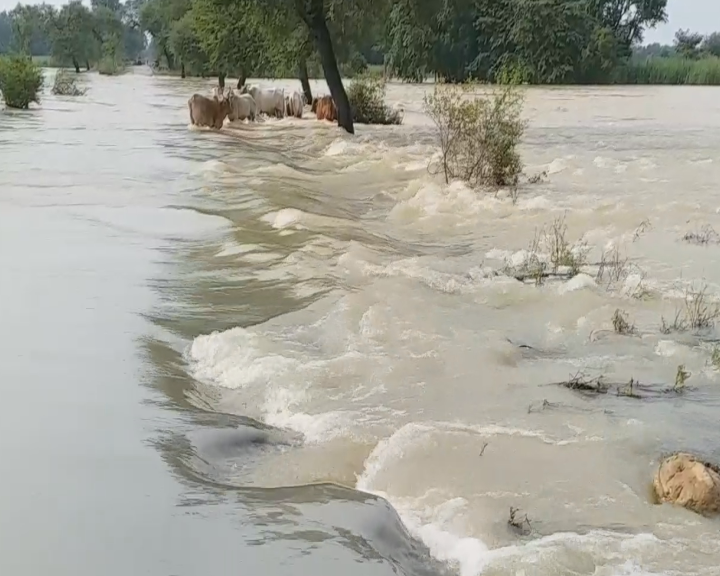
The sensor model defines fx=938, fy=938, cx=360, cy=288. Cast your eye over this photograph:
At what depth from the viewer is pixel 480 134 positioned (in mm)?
13477

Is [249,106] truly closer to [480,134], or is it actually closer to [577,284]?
[480,134]

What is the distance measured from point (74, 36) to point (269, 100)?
7451 cm

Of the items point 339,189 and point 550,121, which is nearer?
point 339,189

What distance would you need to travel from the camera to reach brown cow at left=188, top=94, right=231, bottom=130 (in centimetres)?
2433

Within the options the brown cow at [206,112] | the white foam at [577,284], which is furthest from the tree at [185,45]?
the white foam at [577,284]

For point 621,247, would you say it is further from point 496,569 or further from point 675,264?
point 496,569

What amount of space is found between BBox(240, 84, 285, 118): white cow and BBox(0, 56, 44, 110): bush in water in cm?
788

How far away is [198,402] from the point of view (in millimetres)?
5238

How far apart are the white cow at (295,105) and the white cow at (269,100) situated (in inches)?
6.6

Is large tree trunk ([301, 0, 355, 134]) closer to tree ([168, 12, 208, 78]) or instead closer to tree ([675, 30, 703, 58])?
tree ([168, 12, 208, 78])

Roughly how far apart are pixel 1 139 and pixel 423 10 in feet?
33.3

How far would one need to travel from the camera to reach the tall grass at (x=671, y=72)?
1994 inches

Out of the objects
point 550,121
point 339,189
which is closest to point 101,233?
point 339,189

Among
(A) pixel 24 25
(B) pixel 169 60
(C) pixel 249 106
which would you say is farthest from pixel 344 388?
(A) pixel 24 25
